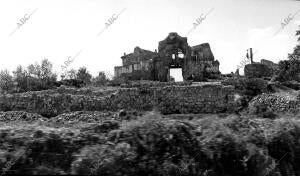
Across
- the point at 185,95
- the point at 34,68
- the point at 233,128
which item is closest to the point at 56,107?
the point at 185,95

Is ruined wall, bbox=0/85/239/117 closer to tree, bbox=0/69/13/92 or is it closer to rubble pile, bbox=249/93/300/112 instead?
rubble pile, bbox=249/93/300/112

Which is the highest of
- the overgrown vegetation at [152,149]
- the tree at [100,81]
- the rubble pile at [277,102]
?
the tree at [100,81]

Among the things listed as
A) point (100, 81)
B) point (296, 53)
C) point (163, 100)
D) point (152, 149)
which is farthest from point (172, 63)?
point (152, 149)

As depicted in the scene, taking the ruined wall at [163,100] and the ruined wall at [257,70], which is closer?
the ruined wall at [163,100]

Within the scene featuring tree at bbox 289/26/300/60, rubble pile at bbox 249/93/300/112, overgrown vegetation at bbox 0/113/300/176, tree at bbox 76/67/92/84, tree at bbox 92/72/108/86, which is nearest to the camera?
overgrown vegetation at bbox 0/113/300/176

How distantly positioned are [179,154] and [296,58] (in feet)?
122

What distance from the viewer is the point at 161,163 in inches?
246

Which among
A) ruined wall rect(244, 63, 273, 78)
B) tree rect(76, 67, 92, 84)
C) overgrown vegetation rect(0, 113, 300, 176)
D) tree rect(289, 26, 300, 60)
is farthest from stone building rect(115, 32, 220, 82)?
overgrown vegetation rect(0, 113, 300, 176)

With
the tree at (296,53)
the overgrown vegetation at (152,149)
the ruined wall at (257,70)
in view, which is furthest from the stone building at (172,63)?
the overgrown vegetation at (152,149)

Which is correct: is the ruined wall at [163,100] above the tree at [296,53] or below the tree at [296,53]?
below

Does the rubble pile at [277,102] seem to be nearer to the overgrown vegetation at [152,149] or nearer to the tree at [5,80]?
the overgrown vegetation at [152,149]

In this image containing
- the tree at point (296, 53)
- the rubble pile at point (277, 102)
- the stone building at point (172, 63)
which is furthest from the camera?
the stone building at point (172, 63)

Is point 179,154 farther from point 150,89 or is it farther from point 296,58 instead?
point 296,58

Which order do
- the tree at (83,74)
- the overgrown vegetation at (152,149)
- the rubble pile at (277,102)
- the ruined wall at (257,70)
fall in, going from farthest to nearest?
1. the tree at (83,74)
2. the ruined wall at (257,70)
3. the rubble pile at (277,102)
4. the overgrown vegetation at (152,149)
